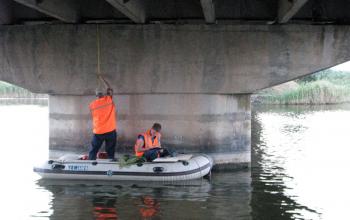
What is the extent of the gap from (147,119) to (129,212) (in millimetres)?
4192

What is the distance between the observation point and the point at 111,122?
1252 cm

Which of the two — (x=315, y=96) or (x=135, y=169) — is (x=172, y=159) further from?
(x=315, y=96)

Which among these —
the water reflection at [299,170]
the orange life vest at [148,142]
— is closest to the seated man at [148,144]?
the orange life vest at [148,142]

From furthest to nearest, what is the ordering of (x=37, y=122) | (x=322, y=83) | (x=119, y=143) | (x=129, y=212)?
1. (x=322, y=83)
2. (x=37, y=122)
3. (x=119, y=143)
4. (x=129, y=212)

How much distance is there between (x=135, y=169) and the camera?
480 inches

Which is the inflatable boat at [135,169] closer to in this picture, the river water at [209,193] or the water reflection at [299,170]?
the river water at [209,193]

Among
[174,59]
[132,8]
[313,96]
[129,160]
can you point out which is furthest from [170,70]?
[313,96]

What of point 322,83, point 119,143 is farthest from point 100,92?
point 322,83

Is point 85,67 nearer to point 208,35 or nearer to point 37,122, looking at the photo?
point 208,35

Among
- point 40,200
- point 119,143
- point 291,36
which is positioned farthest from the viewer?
point 119,143

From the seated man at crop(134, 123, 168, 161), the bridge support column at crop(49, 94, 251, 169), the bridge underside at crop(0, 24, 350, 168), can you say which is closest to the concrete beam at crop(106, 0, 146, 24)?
the bridge underside at crop(0, 24, 350, 168)

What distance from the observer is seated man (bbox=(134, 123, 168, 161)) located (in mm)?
12375

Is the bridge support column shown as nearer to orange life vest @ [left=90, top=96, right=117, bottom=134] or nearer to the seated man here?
the seated man

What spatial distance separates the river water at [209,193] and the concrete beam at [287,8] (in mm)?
3937
